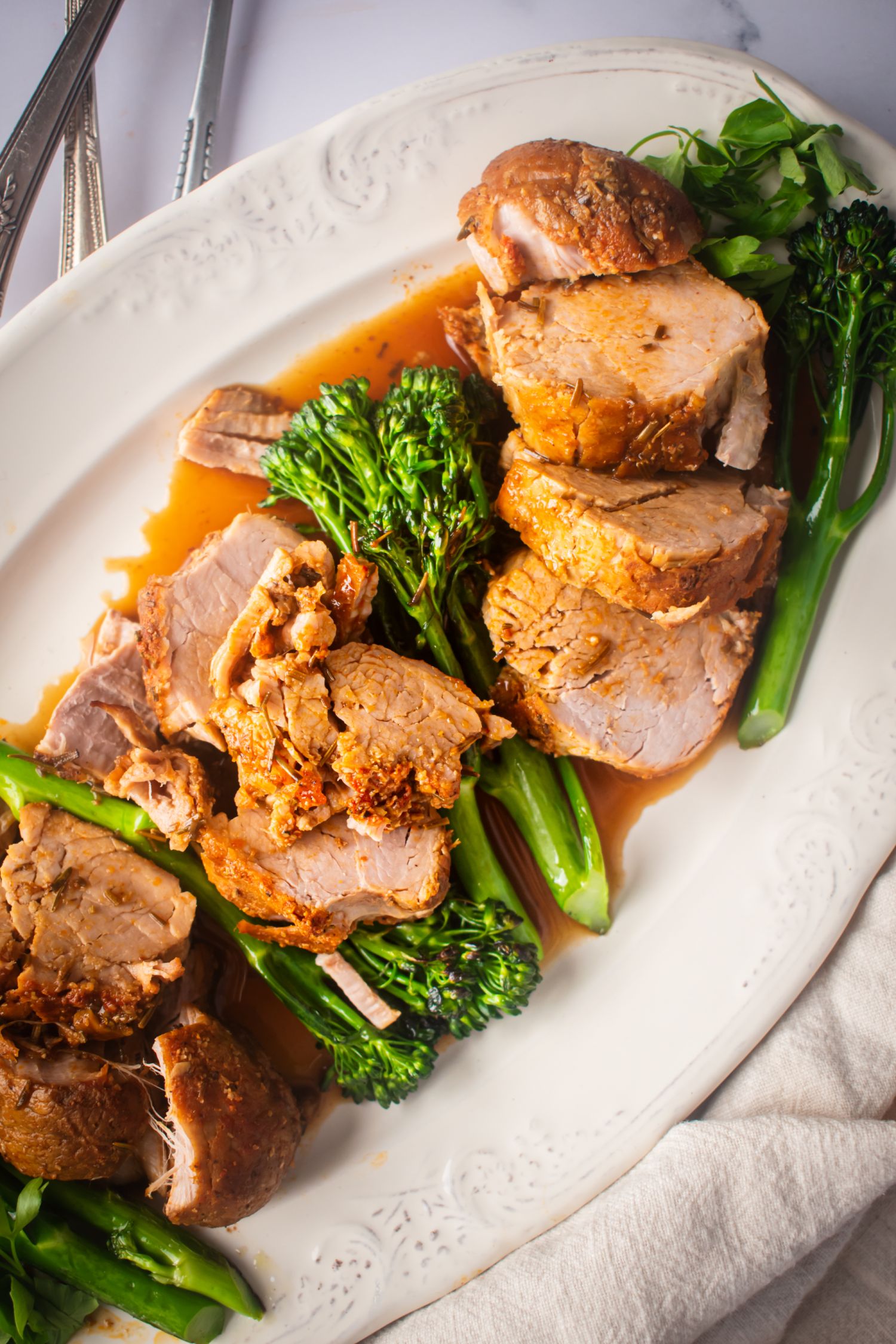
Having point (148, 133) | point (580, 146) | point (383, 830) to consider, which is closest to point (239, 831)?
point (383, 830)

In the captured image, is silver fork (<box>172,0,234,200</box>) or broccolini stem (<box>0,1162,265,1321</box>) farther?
silver fork (<box>172,0,234,200</box>)

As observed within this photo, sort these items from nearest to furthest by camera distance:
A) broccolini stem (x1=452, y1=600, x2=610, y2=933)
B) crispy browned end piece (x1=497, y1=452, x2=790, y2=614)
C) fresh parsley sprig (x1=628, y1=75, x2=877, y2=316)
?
crispy browned end piece (x1=497, y1=452, x2=790, y2=614) → fresh parsley sprig (x1=628, y1=75, x2=877, y2=316) → broccolini stem (x1=452, y1=600, x2=610, y2=933)

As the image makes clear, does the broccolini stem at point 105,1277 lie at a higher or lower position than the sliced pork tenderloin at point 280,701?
lower

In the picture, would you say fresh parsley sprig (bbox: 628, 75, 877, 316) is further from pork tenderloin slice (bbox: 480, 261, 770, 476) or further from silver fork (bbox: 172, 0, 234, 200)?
silver fork (bbox: 172, 0, 234, 200)

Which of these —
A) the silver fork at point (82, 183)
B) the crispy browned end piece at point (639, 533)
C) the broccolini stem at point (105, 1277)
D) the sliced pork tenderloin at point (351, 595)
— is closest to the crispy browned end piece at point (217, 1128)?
the broccolini stem at point (105, 1277)

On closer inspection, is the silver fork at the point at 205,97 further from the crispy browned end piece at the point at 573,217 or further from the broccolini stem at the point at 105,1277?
the broccolini stem at the point at 105,1277

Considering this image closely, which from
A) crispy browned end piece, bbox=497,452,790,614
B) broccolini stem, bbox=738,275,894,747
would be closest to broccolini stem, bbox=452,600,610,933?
Answer: crispy browned end piece, bbox=497,452,790,614

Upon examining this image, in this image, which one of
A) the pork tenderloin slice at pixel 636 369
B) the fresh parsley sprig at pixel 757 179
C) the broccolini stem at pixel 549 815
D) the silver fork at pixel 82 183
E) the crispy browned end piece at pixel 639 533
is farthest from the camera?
the silver fork at pixel 82 183
